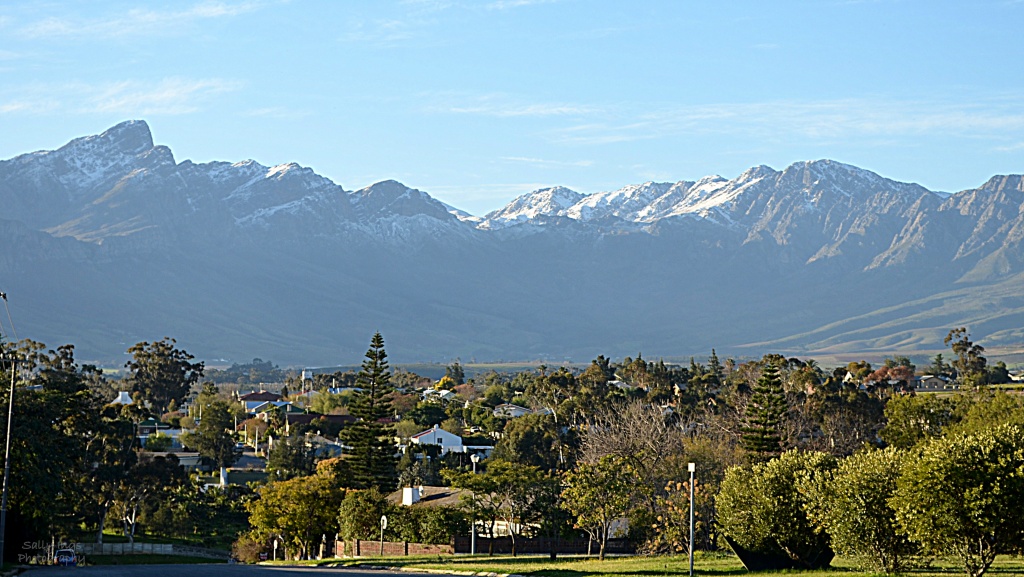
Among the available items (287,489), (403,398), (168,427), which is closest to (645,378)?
(403,398)

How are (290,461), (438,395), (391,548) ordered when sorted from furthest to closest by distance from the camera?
1. (438,395)
2. (290,461)
3. (391,548)

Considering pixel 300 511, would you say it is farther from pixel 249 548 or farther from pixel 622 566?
pixel 622 566

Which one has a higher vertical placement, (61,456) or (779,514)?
(61,456)

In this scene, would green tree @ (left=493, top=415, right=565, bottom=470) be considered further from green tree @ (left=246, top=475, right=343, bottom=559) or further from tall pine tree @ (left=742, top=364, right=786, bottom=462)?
green tree @ (left=246, top=475, right=343, bottom=559)

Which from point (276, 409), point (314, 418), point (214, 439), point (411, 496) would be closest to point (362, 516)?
point (411, 496)

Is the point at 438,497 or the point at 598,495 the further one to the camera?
the point at 438,497

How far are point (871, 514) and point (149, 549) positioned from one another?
137 feet

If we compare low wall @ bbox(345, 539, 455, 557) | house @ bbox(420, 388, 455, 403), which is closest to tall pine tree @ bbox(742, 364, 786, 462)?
low wall @ bbox(345, 539, 455, 557)

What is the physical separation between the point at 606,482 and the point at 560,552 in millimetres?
5685

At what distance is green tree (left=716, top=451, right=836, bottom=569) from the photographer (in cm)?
3319

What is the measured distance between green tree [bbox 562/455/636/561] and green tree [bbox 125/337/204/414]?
69072mm

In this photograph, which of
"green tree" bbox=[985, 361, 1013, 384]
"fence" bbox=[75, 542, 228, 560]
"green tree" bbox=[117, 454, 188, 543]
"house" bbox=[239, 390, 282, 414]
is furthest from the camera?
"house" bbox=[239, 390, 282, 414]

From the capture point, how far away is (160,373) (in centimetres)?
11306

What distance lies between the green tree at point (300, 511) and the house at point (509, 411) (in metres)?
47.9
